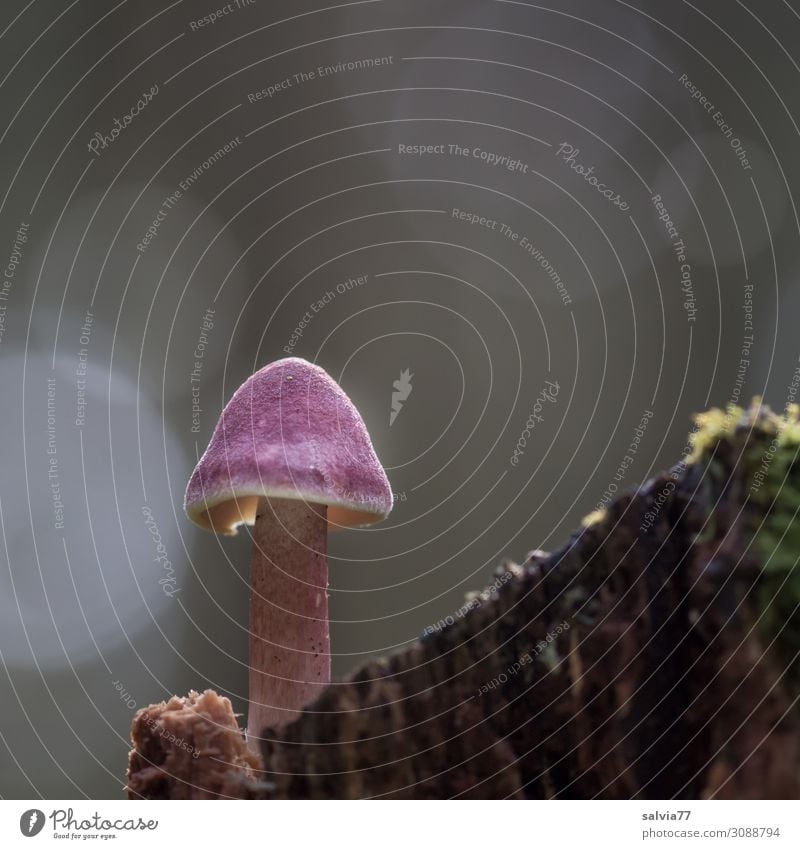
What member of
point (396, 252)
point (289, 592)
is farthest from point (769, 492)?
point (396, 252)

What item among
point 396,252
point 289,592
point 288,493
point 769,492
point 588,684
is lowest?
point 588,684

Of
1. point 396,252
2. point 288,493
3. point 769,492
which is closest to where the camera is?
point 769,492

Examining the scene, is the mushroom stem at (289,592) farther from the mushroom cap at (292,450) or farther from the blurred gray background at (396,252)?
the blurred gray background at (396,252)

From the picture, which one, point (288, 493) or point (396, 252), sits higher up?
point (396, 252)

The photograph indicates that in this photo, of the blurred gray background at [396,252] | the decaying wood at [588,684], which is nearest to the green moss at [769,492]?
the decaying wood at [588,684]

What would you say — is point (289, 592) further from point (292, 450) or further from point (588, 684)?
point (588, 684)

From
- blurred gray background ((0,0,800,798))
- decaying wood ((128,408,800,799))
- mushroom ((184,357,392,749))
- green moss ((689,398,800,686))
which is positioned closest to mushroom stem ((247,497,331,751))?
mushroom ((184,357,392,749))
